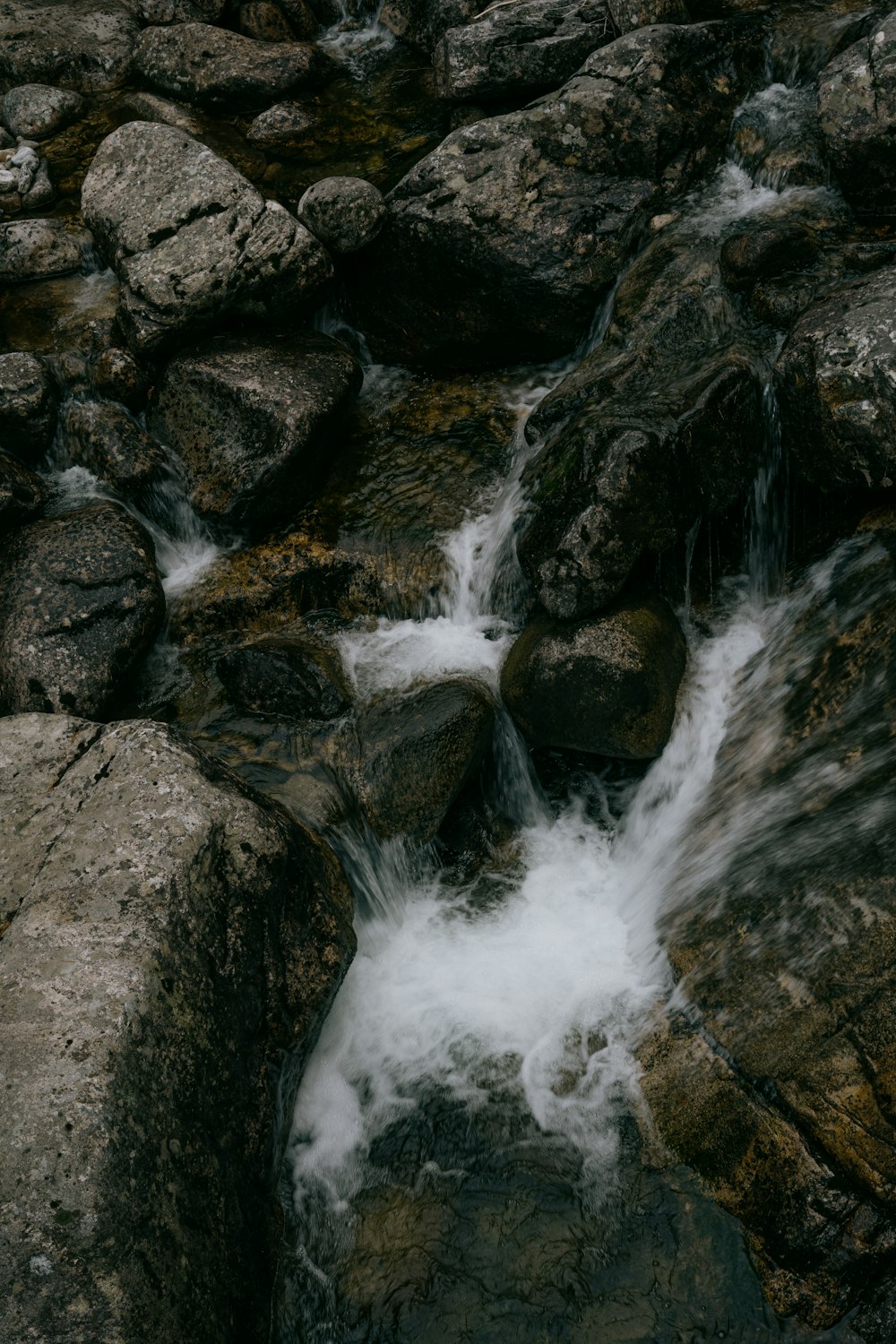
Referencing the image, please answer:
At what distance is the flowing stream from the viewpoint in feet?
13.9

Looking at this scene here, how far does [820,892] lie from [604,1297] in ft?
→ 6.11

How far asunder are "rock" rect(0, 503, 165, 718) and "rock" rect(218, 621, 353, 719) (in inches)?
28.7

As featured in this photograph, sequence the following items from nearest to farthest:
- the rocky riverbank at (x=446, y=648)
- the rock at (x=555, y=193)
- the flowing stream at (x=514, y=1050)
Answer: the rocky riverbank at (x=446, y=648), the flowing stream at (x=514, y=1050), the rock at (x=555, y=193)

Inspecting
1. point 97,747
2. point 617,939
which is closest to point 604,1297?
point 617,939

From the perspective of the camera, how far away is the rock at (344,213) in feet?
26.6

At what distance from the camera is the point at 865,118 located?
6941 millimetres

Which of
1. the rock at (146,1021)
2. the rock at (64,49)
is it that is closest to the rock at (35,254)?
the rock at (64,49)

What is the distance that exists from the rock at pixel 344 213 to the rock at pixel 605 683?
3.91 m

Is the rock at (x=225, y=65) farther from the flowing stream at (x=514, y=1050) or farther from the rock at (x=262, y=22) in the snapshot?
the flowing stream at (x=514, y=1050)

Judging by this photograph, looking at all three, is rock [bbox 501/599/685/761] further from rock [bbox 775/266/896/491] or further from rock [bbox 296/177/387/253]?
rock [bbox 296/177/387/253]

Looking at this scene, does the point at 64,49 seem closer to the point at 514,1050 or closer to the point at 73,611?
the point at 73,611

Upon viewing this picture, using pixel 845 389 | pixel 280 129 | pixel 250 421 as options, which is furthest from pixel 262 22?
pixel 845 389

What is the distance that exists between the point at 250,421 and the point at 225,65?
18.0 ft

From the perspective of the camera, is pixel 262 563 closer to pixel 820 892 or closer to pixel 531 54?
pixel 820 892
